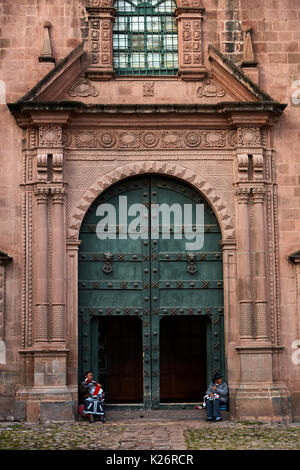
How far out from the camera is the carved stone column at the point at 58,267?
17797 millimetres

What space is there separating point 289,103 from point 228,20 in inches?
92.7

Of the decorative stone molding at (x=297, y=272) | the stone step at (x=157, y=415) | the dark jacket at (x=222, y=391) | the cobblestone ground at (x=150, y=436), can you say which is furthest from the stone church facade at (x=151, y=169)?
the cobblestone ground at (x=150, y=436)

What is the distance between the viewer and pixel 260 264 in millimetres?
18234

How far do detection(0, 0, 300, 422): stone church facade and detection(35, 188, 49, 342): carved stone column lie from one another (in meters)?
0.03

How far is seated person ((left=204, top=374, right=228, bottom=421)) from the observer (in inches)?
691

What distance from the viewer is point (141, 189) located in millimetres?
18906

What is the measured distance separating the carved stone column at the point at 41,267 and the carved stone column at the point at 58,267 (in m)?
0.15

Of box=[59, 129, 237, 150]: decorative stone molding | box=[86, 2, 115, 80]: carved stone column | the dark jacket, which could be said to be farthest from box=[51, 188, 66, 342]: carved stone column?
the dark jacket

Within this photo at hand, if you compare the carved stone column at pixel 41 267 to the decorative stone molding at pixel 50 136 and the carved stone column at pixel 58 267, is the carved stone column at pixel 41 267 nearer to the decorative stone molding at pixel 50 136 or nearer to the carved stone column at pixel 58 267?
the carved stone column at pixel 58 267

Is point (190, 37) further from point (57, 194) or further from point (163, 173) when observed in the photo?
point (57, 194)

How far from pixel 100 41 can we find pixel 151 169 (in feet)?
10.3

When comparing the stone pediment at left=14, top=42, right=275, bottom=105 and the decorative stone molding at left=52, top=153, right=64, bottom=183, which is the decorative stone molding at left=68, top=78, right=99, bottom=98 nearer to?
the stone pediment at left=14, top=42, right=275, bottom=105

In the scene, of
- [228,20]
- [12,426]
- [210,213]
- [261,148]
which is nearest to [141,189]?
[210,213]

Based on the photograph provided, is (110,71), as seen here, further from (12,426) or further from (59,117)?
(12,426)
